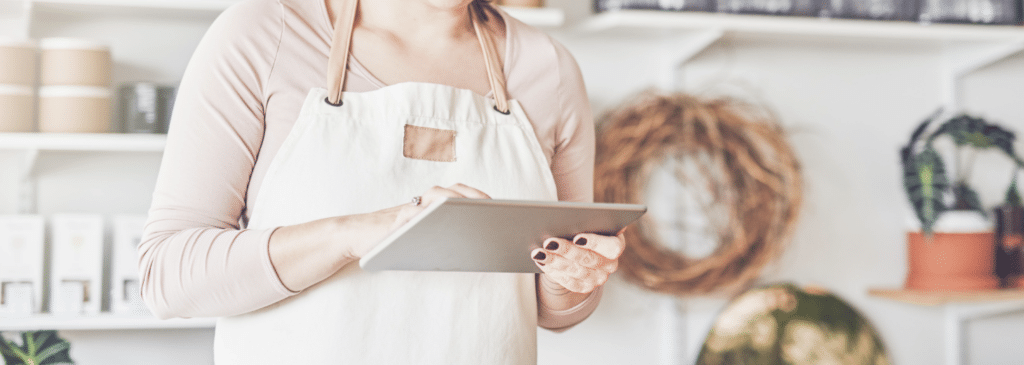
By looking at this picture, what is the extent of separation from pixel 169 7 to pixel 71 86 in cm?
22

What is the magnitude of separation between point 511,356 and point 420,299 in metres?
0.12

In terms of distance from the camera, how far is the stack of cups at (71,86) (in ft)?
4.38

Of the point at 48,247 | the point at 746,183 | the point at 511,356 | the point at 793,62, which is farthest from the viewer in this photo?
the point at 793,62

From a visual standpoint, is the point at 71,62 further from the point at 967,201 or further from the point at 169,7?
the point at 967,201

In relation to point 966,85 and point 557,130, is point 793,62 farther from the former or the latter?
point 557,130

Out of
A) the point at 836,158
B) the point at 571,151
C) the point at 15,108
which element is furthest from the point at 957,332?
the point at 15,108

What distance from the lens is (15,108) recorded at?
1330 millimetres

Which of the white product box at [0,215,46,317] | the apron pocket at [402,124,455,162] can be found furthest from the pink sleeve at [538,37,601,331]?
the white product box at [0,215,46,317]

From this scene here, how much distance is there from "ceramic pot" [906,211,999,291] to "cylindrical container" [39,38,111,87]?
1.70m

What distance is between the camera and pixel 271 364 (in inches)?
28.5

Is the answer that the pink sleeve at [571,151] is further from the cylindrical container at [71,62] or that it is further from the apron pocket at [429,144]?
the cylindrical container at [71,62]

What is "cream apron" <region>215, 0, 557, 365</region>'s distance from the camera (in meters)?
0.72

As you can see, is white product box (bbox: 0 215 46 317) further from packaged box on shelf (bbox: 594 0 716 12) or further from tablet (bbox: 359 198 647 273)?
packaged box on shelf (bbox: 594 0 716 12)

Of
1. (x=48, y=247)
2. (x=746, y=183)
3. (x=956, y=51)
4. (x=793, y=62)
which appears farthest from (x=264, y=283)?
(x=956, y=51)
